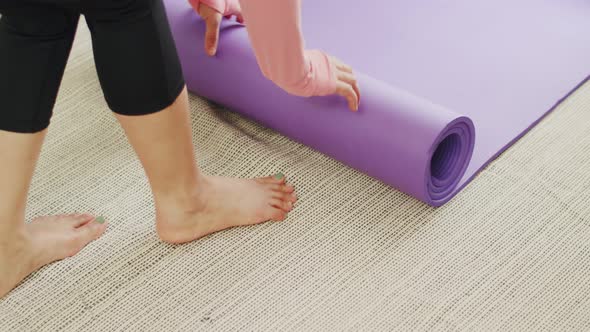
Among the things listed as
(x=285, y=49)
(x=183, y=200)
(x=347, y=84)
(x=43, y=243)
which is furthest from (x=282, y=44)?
(x=43, y=243)

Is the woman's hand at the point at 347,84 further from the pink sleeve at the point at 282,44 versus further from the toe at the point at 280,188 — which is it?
the toe at the point at 280,188

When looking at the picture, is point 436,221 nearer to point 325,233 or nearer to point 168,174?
point 325,233

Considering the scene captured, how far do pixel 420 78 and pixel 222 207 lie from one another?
584 mm

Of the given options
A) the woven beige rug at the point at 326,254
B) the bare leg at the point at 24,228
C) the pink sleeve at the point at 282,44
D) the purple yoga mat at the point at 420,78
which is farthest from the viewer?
the purple yoga mat at the point at 420,78

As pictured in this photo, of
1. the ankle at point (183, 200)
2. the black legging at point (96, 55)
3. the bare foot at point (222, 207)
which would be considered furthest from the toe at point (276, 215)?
the black legging at point (96, 55)

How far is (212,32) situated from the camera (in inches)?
58.7

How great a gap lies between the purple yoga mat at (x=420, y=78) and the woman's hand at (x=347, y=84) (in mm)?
26

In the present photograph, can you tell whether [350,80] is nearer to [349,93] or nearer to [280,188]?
[349,93]

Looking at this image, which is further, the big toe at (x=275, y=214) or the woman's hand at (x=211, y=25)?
the woman's hand at (x=211, y=25)

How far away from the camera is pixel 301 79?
43.5 inches

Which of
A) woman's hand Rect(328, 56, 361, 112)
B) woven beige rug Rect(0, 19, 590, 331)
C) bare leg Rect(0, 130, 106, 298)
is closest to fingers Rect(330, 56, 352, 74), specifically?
woman's hand Rect(328, 56, 361, 112)

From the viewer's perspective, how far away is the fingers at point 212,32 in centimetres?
149

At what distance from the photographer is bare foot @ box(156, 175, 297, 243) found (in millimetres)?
1301

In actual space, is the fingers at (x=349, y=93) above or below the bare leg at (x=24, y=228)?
above
